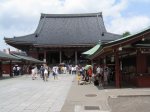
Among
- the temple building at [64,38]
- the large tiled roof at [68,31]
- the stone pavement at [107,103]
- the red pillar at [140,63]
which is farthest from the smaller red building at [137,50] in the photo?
the large tiled roof at [68,31]

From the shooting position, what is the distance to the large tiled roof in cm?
6108

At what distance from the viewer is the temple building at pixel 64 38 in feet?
198

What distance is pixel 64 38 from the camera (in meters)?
63.3

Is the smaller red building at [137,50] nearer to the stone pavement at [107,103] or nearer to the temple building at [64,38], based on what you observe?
the stone pavement at [107,103]

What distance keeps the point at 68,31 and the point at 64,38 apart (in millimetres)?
4061

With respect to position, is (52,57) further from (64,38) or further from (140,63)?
(140,63)

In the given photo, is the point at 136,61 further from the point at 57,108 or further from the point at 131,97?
the point at 57,108

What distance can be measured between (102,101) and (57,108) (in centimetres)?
286

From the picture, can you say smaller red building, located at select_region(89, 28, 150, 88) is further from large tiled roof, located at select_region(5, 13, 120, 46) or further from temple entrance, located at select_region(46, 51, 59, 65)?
temple entrance, located at select_region(46, 51, 59, 65)

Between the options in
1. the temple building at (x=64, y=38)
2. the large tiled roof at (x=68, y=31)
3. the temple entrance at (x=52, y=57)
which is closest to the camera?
the temple building at (x=64, y=38)

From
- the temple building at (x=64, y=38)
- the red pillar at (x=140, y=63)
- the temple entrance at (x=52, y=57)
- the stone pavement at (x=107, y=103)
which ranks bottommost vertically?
the stone pavement at (x=107, y=103)

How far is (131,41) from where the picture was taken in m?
21.0

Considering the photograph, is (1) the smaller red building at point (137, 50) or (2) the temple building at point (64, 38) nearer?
(1) the smaller red building at point (137, 50)

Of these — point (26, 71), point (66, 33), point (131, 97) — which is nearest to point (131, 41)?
point (131, 97)
